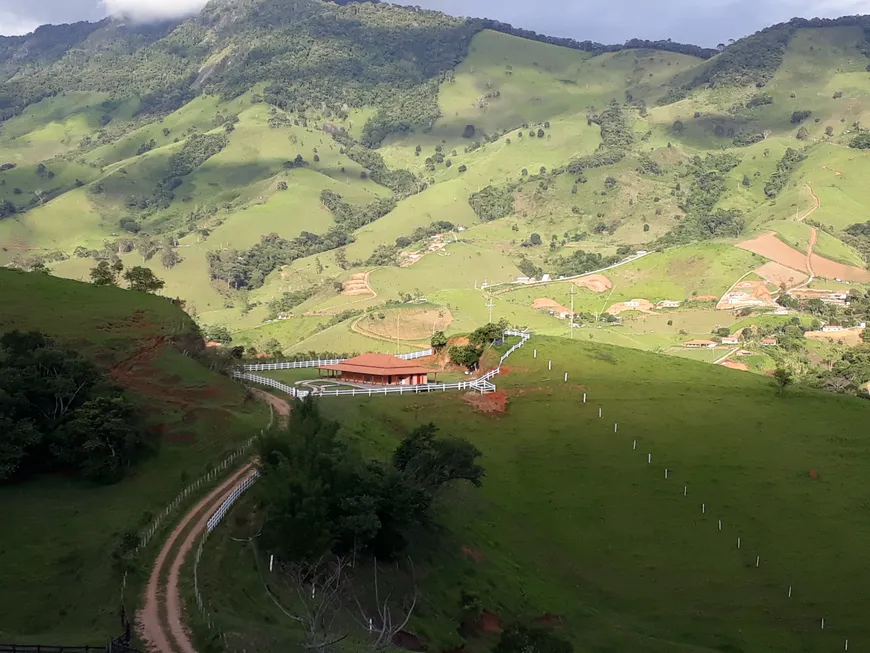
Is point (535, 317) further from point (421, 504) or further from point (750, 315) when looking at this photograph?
point (421, 504)

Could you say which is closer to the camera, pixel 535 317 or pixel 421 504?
pixel 421 504

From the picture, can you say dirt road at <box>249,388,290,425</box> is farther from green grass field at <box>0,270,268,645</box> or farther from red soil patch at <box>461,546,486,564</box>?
red soil patch at <box>461,546,486,564</box>

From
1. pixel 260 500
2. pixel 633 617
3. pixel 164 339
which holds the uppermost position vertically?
pixel 164 339

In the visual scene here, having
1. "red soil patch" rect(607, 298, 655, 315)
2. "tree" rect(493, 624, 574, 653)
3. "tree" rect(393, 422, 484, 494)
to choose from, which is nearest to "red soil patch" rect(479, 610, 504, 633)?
"tree" rect(493, 624, 574, 653)

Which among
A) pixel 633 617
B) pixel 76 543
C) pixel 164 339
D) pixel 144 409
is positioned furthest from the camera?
pixel 164 339

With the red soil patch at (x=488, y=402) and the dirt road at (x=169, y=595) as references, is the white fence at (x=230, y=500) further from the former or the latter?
the red soil patch at (x=488, y=402)

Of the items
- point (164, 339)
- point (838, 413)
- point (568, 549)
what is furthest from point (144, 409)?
point (838, 413)

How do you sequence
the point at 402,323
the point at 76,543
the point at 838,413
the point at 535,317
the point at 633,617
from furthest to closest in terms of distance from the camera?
the point at 535,317 → the point at 402,323 → the point at 838,413 → the point at 633,617 → the point at 76,543
